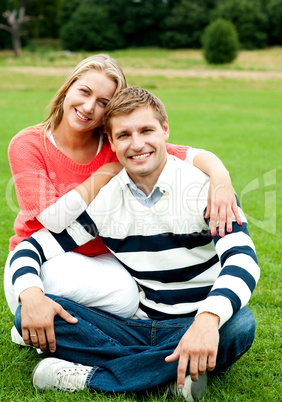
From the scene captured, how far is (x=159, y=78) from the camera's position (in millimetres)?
24625

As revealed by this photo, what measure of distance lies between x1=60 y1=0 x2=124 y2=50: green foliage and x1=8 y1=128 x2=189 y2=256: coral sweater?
3816cm

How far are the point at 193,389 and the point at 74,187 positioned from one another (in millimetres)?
1236

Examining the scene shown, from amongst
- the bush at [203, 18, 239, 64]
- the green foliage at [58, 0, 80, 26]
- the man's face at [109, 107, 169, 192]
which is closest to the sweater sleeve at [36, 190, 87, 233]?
the man's face at [109, 107, 169, 192]

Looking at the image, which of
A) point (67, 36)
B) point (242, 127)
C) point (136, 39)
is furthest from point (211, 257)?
point (136, 39)

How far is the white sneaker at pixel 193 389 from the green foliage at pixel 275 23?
2159 inches

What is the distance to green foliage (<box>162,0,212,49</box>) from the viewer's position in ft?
179

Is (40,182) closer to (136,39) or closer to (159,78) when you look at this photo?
(159,78)

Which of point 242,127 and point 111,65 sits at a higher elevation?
point 111,65

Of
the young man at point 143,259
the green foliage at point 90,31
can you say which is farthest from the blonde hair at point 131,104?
the green foliage at point 90,31

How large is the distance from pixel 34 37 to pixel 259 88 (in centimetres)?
3966

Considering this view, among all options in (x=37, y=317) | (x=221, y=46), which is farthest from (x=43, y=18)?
(x=37, y=317)

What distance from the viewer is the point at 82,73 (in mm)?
2840

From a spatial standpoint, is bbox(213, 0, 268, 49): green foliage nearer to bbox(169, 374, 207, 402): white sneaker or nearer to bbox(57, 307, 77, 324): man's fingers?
bbox(57, 307, 77, 324): man's fingers

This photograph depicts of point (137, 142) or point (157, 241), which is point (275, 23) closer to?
point (137, 142)
